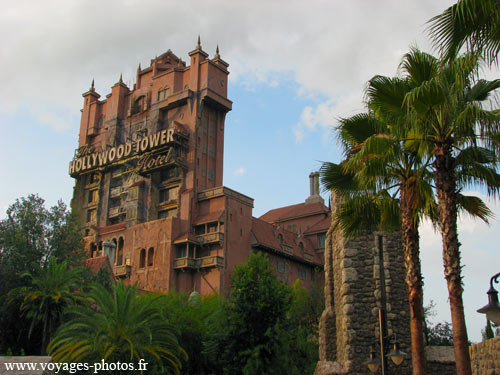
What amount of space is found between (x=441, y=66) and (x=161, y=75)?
59.2 metres

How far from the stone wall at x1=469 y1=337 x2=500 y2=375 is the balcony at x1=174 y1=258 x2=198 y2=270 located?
4201 cm

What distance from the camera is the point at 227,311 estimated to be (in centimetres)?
2019

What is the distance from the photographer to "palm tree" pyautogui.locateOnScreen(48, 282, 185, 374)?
2084 cm

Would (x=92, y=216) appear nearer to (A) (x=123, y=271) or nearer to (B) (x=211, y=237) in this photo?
(A) (x=123, y=271)

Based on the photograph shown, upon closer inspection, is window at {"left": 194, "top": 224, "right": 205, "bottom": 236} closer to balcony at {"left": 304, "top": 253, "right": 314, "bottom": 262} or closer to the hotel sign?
the hotel sign

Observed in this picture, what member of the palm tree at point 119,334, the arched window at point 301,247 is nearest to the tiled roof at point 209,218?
the arched window at point 301,247

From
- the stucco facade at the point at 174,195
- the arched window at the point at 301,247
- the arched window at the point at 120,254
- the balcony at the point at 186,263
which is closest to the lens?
the balcony at the point at 186,263

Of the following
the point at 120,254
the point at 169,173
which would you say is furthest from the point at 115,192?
the point at 120,254

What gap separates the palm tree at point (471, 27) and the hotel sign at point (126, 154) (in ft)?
166

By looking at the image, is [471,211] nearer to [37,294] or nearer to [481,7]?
[481,7]

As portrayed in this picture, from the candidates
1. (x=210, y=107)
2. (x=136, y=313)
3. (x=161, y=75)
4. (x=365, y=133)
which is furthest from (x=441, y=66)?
(x=161, y=75)

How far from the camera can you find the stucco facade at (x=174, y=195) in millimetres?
53688

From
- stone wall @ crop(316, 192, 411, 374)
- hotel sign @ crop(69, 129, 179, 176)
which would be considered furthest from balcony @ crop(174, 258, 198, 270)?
stone wall @ crop(316, 192, 411, 374)

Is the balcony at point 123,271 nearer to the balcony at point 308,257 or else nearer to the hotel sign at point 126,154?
the hotel sign at point 126,154
